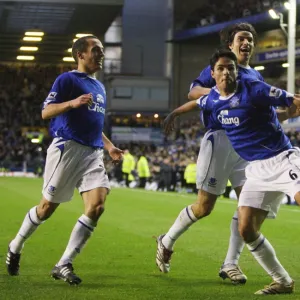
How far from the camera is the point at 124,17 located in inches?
2650

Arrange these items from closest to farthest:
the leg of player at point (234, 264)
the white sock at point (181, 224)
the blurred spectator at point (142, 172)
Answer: the leg of player at point (234, 264) < the white sock at point (181, 224) < the blurred spectator at point (142, 172)

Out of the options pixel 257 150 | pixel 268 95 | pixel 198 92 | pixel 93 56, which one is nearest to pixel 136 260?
pixel 198 92

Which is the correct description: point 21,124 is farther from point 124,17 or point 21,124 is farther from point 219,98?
point 219,98

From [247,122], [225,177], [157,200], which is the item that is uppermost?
[247,122]

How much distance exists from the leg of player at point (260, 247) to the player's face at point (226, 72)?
3.26ft

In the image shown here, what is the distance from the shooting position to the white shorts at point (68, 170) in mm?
7969

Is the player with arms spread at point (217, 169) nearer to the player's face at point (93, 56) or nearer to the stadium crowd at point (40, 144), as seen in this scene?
the player's face at point (93, 56)

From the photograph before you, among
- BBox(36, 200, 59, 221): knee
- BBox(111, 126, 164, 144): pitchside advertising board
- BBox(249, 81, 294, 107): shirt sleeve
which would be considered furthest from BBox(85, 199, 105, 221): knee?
BBox(111, 126, 164, 144): pitchside advertising board

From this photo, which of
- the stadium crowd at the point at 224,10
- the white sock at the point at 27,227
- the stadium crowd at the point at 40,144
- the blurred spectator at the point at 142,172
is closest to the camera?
the white sock at the point at 27,227

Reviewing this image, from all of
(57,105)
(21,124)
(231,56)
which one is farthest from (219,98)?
(21,124)

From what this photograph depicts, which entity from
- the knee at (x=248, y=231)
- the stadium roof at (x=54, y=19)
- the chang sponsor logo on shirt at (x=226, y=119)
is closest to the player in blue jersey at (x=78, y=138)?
the chang sponsor logo on shirt at (x=226, y=119)

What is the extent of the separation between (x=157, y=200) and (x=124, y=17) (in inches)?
1711

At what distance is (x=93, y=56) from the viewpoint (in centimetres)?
799

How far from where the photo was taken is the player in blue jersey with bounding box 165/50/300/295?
6906mm
